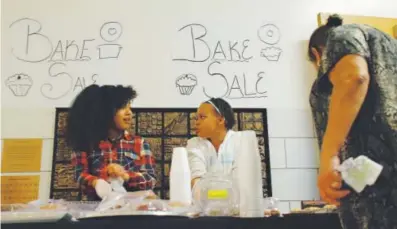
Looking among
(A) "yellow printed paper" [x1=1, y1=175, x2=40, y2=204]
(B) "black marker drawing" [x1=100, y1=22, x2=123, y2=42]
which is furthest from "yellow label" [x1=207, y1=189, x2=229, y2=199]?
(B) "black marker drawing" [x1=100, y1=22, x2=123, y2=42]

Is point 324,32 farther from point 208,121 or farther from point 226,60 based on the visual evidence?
point 226,60

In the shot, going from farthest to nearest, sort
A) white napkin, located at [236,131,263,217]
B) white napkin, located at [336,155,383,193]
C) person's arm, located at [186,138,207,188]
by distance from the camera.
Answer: person's arm, located at [186,138,207,188] < white napkin, located at [236,131,263,217] < white napkin, located at [336,155,383,193]

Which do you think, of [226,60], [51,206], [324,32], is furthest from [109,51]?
[324,32]

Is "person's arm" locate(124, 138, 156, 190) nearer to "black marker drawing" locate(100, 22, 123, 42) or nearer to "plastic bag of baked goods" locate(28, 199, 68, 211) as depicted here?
"plastic bag of baked goods" locate(28, 199, 68, 211)

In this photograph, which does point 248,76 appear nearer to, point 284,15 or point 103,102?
point 284,15

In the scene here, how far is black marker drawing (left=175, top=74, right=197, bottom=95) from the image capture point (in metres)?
2.21

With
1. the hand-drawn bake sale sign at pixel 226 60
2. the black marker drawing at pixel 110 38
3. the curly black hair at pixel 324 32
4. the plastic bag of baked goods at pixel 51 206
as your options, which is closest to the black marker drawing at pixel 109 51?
the black marker drawing at pixel 110 38

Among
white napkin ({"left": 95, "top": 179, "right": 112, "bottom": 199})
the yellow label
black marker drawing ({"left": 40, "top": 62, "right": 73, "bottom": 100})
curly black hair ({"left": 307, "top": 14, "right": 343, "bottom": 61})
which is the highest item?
black marker drawing ({"left": 40, "top": 62, "right": 73, "bottom": 100})

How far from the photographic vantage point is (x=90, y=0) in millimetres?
2291

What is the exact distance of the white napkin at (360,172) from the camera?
31.7 inches

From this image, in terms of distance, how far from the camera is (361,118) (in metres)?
0.95

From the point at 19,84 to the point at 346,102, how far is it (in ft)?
5.62

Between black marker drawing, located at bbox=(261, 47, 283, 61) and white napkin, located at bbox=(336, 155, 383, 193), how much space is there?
Result: 1511 millimetres

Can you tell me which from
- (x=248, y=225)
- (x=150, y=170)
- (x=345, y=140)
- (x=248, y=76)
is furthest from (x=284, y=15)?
(x=248, y=225)
